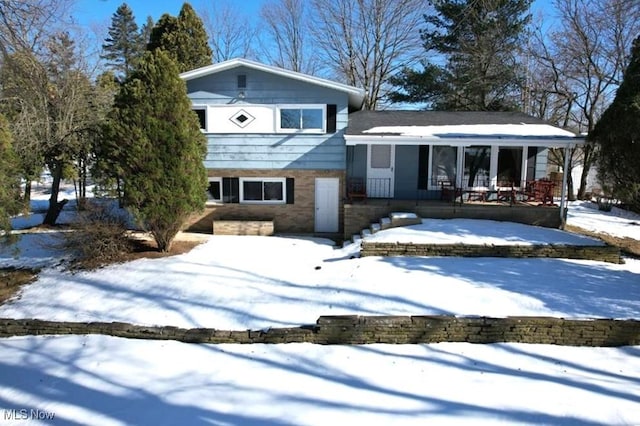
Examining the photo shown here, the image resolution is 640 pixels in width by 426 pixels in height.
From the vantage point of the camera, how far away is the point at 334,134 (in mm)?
13438

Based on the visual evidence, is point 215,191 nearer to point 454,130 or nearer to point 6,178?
point 6,178

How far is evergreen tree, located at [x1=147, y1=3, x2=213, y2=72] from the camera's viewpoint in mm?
18516

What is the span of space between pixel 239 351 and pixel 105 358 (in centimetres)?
185

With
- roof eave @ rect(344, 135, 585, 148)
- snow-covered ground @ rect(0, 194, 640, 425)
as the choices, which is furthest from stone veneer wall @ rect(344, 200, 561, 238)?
snow-covered ground @ rect(0, 194, 640, 425)

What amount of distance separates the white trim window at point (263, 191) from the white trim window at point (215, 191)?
786 millimetres

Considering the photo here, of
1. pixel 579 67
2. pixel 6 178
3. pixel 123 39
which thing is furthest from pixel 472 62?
pixel 123 39

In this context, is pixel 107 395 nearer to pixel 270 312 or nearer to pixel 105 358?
pixel 105 358

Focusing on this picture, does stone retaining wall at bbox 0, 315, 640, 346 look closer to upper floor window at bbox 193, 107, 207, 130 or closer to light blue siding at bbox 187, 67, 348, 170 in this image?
light blue siding at bbox 187, 67, 348, 170

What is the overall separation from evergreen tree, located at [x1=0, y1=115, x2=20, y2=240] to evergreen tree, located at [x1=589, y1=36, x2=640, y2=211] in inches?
526

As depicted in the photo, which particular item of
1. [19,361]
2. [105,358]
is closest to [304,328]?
[105,358]

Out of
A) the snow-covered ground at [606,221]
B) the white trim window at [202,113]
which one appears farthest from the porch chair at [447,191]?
the white trim window at [202,113]

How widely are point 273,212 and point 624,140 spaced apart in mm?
10107

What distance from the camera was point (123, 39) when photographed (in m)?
40.1

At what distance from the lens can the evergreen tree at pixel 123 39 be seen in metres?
39.4
